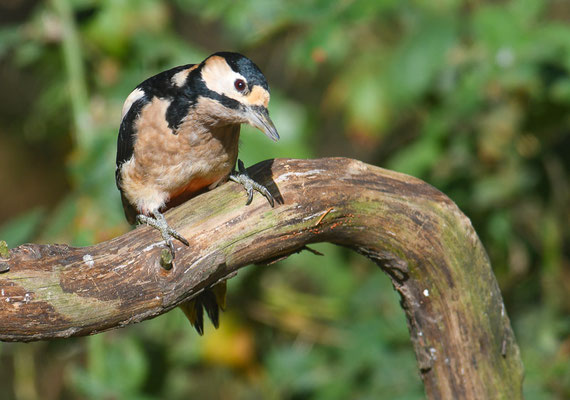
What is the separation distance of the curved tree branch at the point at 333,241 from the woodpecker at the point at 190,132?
0.71 feet

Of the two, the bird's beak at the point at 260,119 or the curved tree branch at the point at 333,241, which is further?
the bird's beak at the point at 260,119

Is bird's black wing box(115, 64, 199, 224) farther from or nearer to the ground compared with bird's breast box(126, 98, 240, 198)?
farther from the ground

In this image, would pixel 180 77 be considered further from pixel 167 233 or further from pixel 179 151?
pixel 167 233

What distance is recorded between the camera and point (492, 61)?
11.3ft

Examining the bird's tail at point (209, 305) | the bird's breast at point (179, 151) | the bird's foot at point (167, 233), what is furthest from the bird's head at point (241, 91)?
the bird's tail at point (209, 305)

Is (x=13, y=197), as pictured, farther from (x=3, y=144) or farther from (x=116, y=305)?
(x=116, y=305)

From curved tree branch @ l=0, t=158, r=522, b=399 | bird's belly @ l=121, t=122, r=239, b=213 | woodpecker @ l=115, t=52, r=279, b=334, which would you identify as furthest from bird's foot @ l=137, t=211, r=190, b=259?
bird's belly @ l=121, t=122, r=239, b=213

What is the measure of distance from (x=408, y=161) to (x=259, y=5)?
43.6 inches

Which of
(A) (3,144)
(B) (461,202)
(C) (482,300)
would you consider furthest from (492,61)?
(A) (3,144)

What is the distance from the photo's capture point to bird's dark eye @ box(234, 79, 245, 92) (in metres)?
2.44

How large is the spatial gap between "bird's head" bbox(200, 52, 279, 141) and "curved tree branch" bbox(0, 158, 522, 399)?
162 mm

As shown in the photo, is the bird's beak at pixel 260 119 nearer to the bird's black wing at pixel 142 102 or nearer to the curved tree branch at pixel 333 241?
the curved tree branch at pixel 333 241

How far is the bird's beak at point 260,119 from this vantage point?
238 cm

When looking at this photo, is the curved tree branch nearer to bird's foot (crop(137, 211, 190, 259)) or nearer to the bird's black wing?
bird's foot (crop(137, 211, 190, 259))
